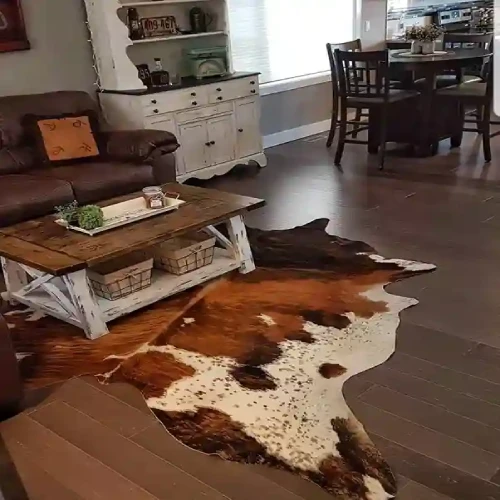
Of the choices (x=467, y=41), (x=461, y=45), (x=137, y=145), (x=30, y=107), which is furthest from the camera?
(x=461, y=45)

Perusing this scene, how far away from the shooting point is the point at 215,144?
526 centimetres

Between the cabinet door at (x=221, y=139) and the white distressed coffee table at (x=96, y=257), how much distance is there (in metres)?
1.67

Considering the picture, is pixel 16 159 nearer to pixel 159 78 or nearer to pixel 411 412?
pixel 159 78

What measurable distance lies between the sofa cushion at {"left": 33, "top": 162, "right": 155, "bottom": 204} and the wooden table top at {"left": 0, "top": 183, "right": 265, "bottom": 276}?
461 millimetres

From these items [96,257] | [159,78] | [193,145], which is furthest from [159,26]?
[96,257]

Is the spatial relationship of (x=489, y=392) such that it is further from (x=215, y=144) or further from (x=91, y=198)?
(x=215, y=144)

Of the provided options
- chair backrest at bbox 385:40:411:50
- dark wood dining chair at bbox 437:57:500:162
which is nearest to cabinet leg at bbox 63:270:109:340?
dark wood dining chair at bbox 437:57:500:162

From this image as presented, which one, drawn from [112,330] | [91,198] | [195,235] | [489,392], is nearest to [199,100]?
[91,198]

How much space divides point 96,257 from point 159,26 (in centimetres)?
306

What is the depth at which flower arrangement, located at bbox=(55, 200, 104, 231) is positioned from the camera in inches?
120

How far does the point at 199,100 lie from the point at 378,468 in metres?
3.65

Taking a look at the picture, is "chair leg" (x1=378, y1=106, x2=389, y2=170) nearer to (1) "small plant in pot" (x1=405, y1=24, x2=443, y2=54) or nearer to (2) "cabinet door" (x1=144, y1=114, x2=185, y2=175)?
(1) "small plant in pot" (x1=405, y1=24, x2=443, y2=54)

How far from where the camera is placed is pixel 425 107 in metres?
5.47

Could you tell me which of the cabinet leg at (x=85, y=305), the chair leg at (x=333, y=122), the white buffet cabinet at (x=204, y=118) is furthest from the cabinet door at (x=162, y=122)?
the cabinet leg at (x=85, y=305)
